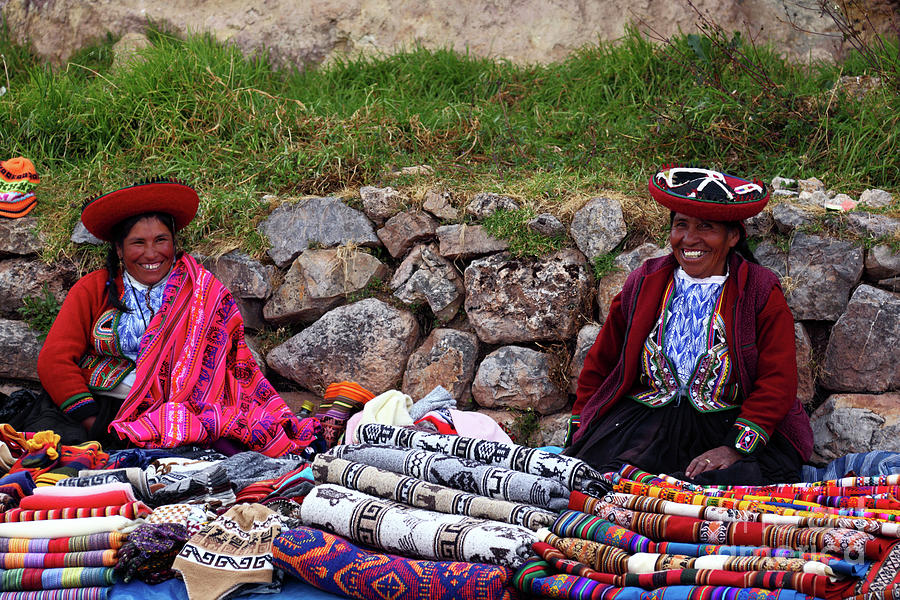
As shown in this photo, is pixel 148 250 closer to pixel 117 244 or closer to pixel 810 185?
pixel 117 244

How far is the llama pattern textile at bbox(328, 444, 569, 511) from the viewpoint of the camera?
3.01 metres

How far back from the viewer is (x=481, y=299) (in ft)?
15.5

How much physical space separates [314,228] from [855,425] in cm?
283

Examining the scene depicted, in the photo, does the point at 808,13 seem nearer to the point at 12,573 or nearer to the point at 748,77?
the point at 748,77

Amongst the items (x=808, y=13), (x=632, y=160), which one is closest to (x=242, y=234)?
(x=632, y=160)

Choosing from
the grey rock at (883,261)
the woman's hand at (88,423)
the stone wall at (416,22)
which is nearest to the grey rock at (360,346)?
the woman's hand at (88,423)

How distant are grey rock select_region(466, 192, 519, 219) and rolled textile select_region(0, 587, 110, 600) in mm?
2657

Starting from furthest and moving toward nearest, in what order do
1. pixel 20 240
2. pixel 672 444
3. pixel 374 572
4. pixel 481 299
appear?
pixel 20 240 → pixel 481 299 → pixel 672 444 → pixel 374 572

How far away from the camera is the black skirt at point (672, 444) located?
11.7ft

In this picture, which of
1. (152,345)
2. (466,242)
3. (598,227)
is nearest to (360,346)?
(466,242)

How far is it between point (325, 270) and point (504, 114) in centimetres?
Result: 160

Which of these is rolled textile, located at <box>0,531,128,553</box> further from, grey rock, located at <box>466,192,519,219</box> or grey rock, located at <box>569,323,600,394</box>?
grey rock, located at <box>466,192,519,219</box>

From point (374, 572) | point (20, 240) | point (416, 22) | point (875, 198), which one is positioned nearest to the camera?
point (374, 572)

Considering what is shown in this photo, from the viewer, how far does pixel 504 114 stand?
18.9 feet
